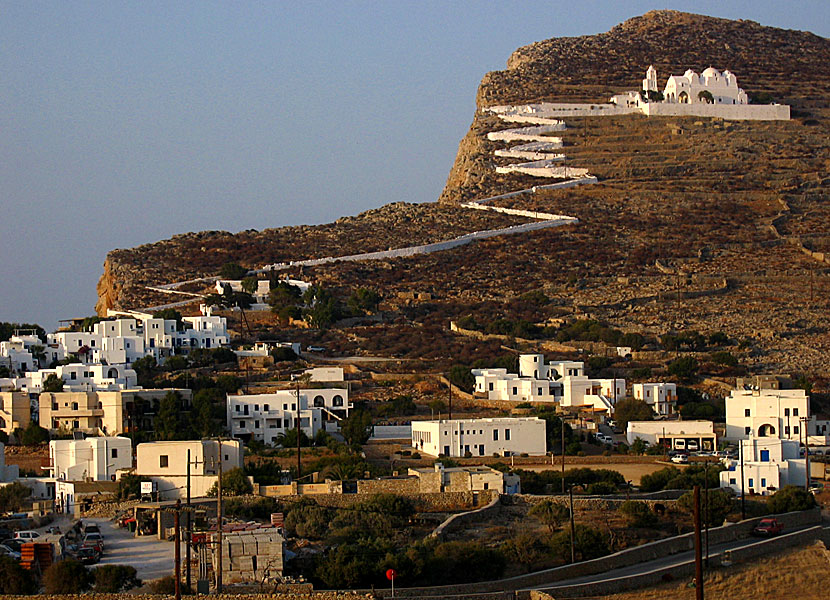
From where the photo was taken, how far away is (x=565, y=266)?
69062 mm

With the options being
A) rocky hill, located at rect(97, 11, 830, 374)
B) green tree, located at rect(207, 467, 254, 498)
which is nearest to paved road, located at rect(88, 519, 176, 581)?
green tree, located at rect(207, 467, 254, 498)

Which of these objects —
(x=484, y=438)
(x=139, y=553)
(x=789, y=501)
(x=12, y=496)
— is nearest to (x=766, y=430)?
(x=484, y=438)

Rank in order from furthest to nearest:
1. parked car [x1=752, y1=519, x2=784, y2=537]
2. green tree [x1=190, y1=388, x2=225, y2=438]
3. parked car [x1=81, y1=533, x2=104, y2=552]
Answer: green tree [x1=190, y1=388, x2=225, y2=438] → parked car [x1=752, y1=519, x2=784, y2=537] → parked car [x1=81, y1=533, x2=104, y2=552]

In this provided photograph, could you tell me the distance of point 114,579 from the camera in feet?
74.8

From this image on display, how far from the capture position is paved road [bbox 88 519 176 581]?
79.2 ft

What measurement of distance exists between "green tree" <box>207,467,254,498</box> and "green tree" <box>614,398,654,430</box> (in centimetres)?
1330

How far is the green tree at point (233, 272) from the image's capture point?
6588cm

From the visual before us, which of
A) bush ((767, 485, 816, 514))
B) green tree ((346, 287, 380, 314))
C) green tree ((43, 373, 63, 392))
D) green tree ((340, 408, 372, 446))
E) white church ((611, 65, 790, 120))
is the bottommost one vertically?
bush ((767, 485, 816, 514))

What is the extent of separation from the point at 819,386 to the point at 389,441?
581 inches

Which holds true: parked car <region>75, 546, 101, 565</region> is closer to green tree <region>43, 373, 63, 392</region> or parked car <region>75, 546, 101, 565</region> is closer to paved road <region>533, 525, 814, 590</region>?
paved road <region>533, 525, 814, 590</region>

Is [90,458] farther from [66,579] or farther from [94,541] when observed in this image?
[66,579]

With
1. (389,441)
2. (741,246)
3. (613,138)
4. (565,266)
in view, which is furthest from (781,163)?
(389,441)

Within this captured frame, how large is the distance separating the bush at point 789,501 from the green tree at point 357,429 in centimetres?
1029

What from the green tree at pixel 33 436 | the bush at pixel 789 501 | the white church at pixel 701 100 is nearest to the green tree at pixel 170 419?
the green tree at pixel 33 436
